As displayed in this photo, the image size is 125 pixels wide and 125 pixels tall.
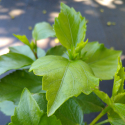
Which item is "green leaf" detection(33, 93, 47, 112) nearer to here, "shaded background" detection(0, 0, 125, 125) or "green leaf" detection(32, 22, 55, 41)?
"green leaf" detection(32, 22, 55, 41)

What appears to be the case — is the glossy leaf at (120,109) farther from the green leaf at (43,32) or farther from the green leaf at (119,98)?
the green leaf at (43,32)

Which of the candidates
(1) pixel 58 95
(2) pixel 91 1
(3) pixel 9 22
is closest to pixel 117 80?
(1) pixel 58 95

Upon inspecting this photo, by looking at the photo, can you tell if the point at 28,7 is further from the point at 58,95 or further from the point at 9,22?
the point at 58,95

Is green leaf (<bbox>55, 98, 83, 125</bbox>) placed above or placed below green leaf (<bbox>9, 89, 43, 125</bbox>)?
below

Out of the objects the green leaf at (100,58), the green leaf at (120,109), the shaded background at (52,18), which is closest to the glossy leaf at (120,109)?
the green leaf at (120,109)

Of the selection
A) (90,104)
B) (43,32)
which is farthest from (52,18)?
(90,104)

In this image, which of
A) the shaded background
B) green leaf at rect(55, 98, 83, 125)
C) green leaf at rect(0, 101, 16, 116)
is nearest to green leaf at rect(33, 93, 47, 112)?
green leaf at rect(55, 98, 83, 125)

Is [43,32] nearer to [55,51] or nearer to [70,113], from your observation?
[55,51]
